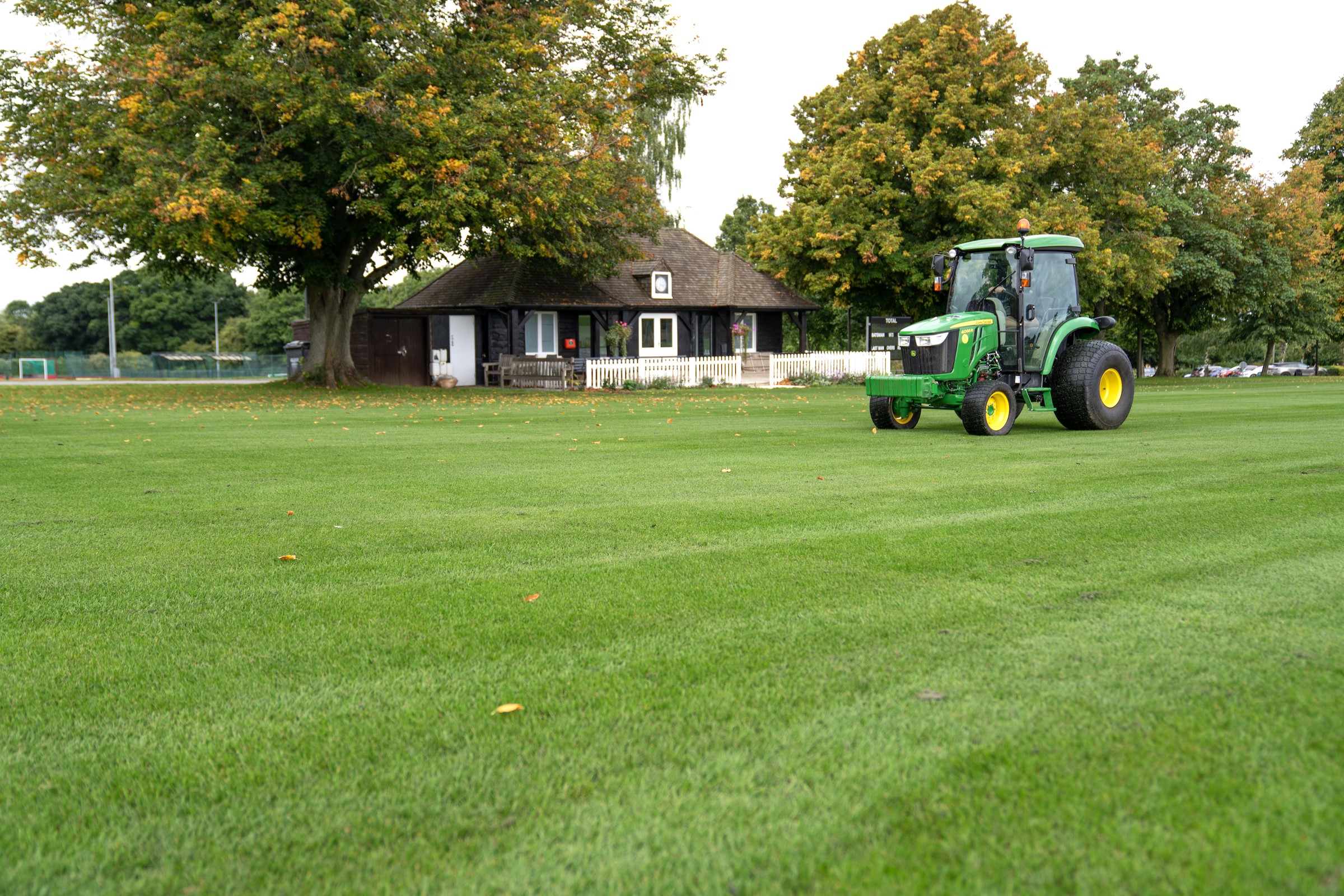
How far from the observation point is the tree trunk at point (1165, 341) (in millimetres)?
45344

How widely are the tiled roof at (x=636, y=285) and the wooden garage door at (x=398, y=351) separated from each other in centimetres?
75

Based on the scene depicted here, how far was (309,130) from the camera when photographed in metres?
25.0

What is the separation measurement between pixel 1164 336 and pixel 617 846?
49.4 metres

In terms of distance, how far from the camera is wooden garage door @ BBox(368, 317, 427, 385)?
118 ft

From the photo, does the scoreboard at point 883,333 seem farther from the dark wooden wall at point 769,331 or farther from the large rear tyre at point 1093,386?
the large rear tyre at point 1093,386

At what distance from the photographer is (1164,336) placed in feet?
151

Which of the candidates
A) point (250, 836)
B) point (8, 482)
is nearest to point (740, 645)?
point (250, 836)

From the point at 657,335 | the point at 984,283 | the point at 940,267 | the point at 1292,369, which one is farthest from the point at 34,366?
the point at 1292,369

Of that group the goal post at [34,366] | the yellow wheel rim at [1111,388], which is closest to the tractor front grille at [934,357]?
the yellow wheel rim at [1111,388]

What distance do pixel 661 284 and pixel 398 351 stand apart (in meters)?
9.56

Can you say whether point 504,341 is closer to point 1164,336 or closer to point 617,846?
point 1164,336

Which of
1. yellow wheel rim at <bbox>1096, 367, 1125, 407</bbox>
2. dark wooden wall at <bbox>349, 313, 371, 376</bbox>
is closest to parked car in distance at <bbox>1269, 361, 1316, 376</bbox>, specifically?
dark wooden wall at <bbox>349, 313, 371, 376</bbox>

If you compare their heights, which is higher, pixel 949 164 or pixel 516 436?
pixel 949 164

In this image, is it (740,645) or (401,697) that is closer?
(401,697)
